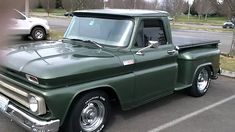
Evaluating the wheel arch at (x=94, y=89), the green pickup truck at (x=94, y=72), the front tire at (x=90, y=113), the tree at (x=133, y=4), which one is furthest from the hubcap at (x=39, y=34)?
the front tire at (x=90, y=113)

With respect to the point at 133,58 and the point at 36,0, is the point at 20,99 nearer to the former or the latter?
the point at 133,58

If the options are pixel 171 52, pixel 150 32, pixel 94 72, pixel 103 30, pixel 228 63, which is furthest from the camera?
pixel 228 63

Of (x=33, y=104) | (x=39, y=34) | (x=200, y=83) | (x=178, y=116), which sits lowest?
(x=178, y=116)

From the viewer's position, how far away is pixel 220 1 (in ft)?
37.1

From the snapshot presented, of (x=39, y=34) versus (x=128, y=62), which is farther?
(x=39, y=34)

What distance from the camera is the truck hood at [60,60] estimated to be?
11.2 feet

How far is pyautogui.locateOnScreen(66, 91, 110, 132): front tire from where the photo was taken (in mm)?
3740

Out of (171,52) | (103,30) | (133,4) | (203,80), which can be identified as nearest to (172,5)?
(133,4)

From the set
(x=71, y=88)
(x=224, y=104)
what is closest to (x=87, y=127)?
(x=71, y=88)

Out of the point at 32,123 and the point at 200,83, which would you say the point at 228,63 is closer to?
the point at 200,83

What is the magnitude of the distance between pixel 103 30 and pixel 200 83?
8.47 ft

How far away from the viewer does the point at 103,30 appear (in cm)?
478

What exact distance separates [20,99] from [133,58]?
169 centimetres

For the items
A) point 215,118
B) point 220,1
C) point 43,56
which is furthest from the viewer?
point 220,1
